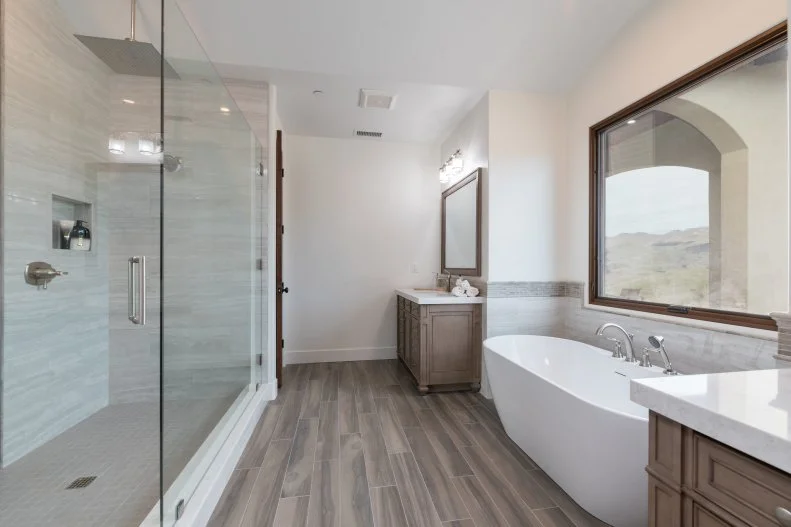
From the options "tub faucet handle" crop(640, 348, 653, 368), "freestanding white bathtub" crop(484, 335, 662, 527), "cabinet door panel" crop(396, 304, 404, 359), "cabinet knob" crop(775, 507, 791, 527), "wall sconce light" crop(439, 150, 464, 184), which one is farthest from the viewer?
"cabinet door panel" crop(396, 304, 404, 359)

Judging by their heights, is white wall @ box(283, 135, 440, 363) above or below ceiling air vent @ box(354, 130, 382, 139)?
below

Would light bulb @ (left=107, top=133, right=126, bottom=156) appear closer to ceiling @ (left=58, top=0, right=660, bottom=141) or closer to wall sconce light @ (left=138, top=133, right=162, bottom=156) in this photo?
wall sconce light @ (left=138, top=133, right=162, bottom=156)

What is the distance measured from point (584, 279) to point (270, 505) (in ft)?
8.08

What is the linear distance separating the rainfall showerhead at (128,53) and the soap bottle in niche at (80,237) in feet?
3.69

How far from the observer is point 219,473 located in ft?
5.25

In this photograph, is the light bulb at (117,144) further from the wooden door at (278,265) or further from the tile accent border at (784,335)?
the tile accent border at (784,335)

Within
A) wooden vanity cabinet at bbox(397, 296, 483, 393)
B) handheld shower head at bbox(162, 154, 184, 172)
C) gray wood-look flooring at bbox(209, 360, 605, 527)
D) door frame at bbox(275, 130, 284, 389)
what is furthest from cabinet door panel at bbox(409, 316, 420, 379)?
handheld shower head at bbox(162, 154, 184, 172)

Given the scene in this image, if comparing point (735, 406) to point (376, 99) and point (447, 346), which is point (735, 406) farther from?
point (376, 99)

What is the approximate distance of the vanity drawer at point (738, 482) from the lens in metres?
0.59

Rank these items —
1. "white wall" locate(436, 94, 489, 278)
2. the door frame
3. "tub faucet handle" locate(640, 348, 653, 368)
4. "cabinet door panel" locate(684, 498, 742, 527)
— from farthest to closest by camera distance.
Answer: the door frame < "white wall" locate(436, 94, 489, 278) < "tub faucet handle" locate(640, 348, 653, 368) < "cabinet door panel" locate(684, 498, 742, 527)

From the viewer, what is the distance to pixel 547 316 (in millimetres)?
2793

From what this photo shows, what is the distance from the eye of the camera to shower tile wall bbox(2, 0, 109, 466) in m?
1.70

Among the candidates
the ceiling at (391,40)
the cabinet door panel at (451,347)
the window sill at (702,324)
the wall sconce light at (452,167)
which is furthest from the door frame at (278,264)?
the window sill at (702,324)

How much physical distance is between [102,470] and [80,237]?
1416mm
